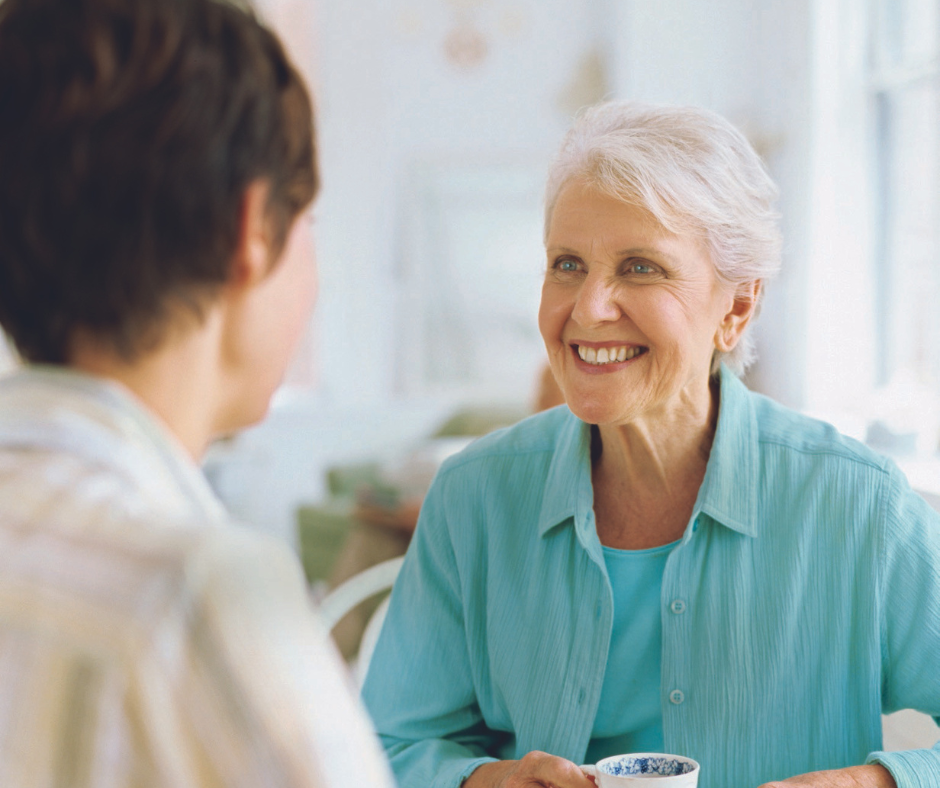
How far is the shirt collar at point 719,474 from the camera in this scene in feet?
4.09

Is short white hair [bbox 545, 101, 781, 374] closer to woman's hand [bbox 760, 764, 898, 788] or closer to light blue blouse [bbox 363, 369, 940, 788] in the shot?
light blue blouse [bbox 363, 369, 940, 788]

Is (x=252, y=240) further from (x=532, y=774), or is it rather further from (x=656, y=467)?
(x=656, y=467)

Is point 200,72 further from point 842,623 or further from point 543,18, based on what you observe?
point 543,18

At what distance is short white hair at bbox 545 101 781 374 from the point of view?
4.11 ft

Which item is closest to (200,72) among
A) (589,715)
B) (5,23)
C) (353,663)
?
(5,23)

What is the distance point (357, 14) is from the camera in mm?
5914

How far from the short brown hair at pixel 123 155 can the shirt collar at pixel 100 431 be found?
45mm

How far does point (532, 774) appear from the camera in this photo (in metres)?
1.08

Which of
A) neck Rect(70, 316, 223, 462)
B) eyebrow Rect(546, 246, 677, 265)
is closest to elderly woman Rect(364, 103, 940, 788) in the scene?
eyebrow Rect(546, 246, 677, 265)

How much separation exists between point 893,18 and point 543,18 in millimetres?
2549

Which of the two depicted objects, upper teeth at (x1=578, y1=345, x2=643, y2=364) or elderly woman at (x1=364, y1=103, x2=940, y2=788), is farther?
upper teeth at (x1=578, y1=345, x2=643, y2=364)

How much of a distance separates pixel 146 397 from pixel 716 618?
815 mm

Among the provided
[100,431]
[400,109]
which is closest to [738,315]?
[100,431]

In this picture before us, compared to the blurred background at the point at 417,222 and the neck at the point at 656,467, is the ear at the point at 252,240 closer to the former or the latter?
the neck at the point at 656,467
